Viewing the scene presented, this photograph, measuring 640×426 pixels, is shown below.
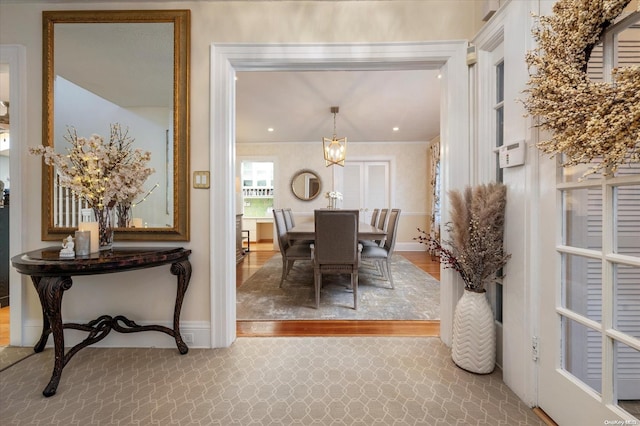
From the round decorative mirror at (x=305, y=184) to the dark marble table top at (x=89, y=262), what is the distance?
4823 millimetres

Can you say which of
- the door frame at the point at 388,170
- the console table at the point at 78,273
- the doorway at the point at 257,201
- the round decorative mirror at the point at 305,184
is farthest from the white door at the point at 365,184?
the console table at the point at 78,273

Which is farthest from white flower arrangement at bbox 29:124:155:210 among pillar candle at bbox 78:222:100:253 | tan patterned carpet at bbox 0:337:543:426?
tan patterned carpet at bbox 0:337:543:426

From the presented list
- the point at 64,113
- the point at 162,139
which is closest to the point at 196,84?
the point at 162,139

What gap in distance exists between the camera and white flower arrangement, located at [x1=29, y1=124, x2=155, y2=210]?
1.62 meters

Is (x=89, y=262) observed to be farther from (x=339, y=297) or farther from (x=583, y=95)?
(x=583, y=95)

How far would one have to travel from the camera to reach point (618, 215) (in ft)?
3.35

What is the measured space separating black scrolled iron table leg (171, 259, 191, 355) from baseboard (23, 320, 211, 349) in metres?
0.08

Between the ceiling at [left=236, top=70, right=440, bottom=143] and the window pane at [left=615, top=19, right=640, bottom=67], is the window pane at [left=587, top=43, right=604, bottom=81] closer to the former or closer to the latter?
the window pane at [left=615, top=19, right=640, bottom=67]

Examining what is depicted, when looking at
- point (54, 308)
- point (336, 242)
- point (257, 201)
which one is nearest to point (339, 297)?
point (336, 242)

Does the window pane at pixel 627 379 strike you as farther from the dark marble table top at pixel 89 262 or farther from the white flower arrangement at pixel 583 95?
the dark marble table top at pixel 89 262

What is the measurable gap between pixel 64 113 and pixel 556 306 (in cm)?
320

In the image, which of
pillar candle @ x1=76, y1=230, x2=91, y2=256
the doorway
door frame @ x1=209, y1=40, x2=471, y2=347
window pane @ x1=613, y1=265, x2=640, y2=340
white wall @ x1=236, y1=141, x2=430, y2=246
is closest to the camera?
window pane @ x1=613, y1=265, x2=640, y2=340

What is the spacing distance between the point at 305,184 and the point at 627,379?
5846mm

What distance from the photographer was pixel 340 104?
4.18 metres
